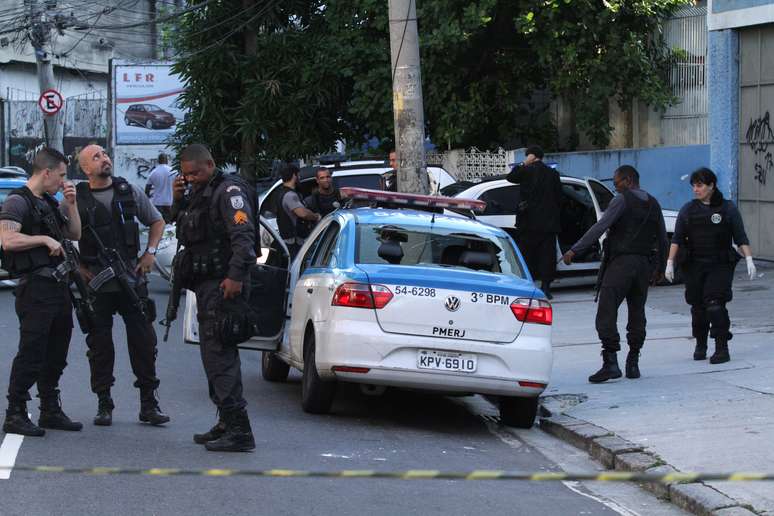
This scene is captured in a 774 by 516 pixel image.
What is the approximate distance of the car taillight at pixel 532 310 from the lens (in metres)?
9.00

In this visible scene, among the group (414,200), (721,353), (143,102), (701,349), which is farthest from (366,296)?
(143,102)

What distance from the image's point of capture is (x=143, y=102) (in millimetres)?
39188

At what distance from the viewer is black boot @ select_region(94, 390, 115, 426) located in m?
8.65

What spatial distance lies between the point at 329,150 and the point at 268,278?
17.0 metres

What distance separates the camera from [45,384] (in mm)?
8453

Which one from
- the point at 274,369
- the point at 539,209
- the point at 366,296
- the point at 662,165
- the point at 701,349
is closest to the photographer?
the point at 366,296

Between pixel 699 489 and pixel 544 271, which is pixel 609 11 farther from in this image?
pixel 699 489

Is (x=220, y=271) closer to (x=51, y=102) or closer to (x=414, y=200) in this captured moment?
(x=414, y=200)

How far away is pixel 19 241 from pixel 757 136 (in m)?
13.1

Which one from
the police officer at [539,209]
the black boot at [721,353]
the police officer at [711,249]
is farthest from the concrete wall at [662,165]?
the black boot at [721,353]

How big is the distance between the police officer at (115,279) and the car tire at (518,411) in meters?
2.50

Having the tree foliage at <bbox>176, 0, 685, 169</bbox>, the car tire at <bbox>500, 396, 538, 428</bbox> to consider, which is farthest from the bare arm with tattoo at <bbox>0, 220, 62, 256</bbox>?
the tree foliage at <bbox>176, 0, 685, 169</bbox>

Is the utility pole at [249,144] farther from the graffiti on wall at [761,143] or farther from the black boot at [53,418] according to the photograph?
the black boot at [53,418]

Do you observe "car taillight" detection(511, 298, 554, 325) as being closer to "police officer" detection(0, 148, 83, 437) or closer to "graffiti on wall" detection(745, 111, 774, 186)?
"police officer" detection(0, 148, 83, 437)
